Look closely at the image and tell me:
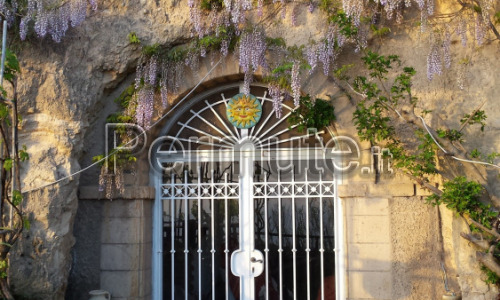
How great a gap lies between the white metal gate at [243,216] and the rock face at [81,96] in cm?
92

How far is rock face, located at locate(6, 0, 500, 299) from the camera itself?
528 centimetres

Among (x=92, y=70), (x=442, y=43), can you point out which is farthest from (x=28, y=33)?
(x=442, y=43)

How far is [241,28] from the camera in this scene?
5.98 metres

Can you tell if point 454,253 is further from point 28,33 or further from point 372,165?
point 28,33

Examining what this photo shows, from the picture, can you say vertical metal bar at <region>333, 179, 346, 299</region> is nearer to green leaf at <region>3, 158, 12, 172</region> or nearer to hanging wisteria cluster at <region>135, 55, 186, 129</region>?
hanging wisteria cluster at <region>135, 55, 186, 129</region>

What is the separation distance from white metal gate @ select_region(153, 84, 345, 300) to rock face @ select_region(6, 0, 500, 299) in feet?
3.03

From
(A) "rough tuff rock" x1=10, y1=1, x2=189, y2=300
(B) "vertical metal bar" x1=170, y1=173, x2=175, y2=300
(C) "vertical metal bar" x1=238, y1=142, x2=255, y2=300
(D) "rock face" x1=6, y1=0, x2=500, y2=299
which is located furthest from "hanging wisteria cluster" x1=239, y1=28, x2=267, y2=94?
(B) "vertical metal bar" x1=170, y1=173, x2=175, y2=300

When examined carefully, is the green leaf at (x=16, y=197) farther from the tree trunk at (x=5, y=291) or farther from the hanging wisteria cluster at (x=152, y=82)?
the hanging wisteria cluster at (x=152, y=82)

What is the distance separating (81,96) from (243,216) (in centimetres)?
214

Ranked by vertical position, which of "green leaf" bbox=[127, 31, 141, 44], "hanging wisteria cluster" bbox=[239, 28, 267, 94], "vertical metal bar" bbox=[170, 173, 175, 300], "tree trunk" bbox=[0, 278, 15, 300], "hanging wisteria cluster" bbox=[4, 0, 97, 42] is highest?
"hanging wisteria cluster" bbox=[4, 0, 97, 42]

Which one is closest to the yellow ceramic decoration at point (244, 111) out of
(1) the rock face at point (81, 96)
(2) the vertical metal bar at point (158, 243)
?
(1) the rock face at point (81, 96)

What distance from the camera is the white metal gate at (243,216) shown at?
5.91 metres

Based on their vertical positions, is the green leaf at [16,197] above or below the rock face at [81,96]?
below

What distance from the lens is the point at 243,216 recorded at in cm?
601
